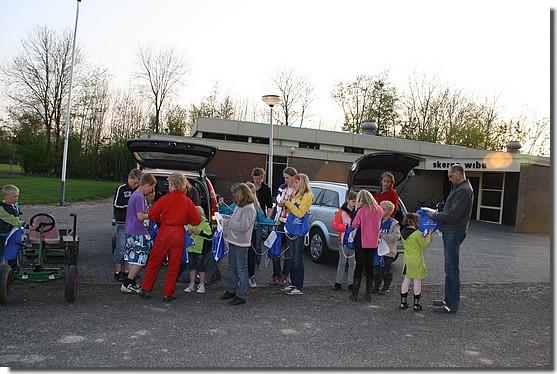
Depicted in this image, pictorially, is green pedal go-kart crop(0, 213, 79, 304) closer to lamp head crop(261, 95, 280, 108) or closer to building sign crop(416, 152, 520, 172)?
lamp head crop(261, 95, 280, 108)

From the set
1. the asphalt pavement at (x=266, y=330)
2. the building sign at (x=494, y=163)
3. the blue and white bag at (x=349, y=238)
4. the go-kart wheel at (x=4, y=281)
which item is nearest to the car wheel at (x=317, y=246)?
the asphalt pavement at (x=266, y=330)

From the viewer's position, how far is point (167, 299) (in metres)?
5.99

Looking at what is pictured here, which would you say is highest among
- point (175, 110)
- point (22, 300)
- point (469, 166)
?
point (175, 110)

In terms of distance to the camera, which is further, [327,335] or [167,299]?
[167,299]

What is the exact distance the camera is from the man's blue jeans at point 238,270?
6.13 meters

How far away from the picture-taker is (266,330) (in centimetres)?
507

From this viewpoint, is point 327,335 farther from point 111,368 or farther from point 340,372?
point 111,368

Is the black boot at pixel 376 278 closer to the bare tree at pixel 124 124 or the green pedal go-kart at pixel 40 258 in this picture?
the green pedal go-kart at pixel 40 258

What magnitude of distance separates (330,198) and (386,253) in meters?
2.64

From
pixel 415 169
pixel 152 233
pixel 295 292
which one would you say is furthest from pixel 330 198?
pixel 415 169

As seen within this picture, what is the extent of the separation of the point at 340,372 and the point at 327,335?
100cm

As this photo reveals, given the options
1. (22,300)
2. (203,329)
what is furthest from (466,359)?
(22,300)

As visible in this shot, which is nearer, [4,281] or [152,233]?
[4,281]

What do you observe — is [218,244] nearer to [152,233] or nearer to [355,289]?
[152,233]
